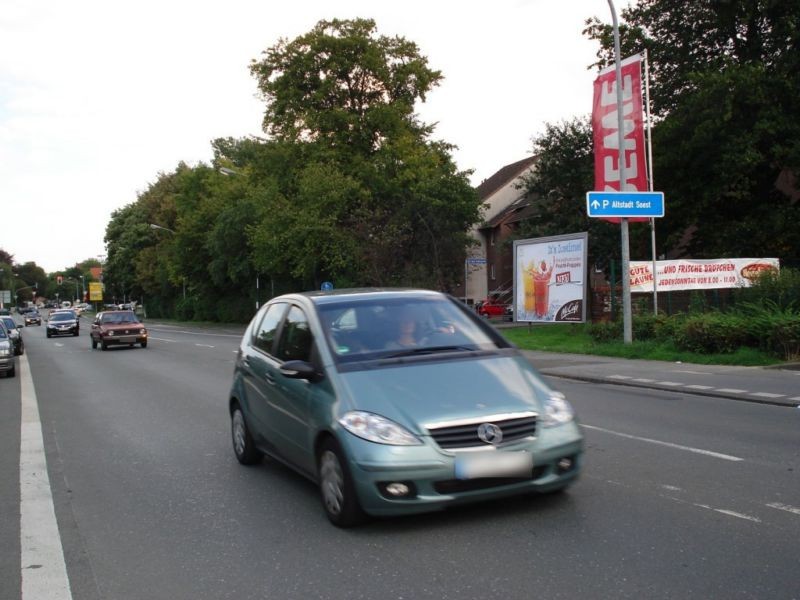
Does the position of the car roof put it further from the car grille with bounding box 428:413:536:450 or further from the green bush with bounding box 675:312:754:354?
the green bush with bounding box 675:312:754:354

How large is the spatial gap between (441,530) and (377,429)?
30.6 inches

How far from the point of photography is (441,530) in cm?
502

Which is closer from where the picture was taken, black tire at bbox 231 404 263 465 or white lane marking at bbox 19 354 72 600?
white lane marking at bbox 19 354 72 600

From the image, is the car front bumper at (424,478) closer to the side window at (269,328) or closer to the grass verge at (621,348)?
the side window at (269,328)

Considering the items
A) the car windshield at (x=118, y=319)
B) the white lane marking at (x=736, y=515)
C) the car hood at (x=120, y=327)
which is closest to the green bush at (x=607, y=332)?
the white lane marking at (x=736, y=515)

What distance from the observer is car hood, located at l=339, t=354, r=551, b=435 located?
4.91 meters

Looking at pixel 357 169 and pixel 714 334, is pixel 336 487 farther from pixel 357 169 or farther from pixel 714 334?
pixel 357 169

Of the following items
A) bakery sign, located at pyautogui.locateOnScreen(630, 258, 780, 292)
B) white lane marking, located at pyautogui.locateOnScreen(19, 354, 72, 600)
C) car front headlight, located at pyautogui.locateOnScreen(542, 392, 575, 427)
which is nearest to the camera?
white lane marking, located at pyautogui.locateOnScreen(19, 354, 72, 600)

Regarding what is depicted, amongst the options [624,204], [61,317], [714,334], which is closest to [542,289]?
[624,204]

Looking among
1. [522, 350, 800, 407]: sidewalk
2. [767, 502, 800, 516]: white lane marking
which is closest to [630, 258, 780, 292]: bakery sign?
[522, 350, 800, 407]: sidewalk

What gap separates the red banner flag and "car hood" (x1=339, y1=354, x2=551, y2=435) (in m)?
14.9

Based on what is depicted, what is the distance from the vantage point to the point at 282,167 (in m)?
42.6

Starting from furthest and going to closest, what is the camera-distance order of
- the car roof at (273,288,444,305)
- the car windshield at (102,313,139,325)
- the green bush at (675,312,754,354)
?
the car windshield at (102,313,139,325)
the green bush at (675,312,754,354)
the car roof at (273,288,444,305)

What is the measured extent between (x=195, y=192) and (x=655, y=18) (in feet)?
144
